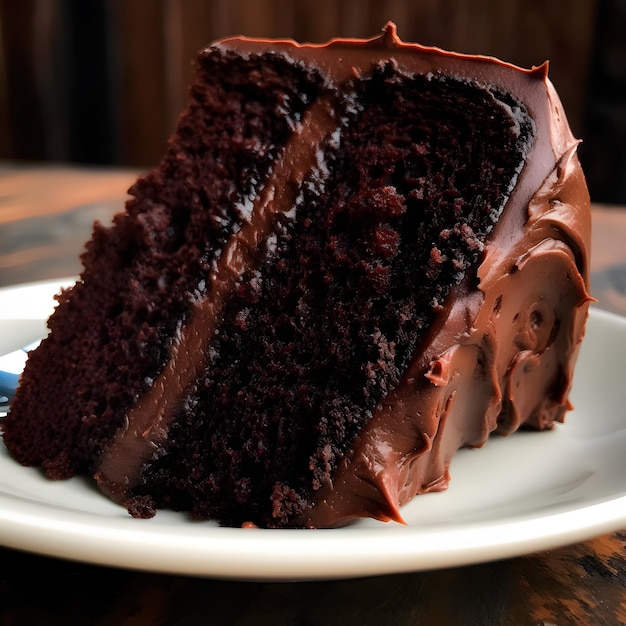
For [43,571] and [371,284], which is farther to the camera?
[371,284]

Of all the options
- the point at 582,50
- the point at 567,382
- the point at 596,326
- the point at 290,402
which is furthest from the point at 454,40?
the point at 290,402

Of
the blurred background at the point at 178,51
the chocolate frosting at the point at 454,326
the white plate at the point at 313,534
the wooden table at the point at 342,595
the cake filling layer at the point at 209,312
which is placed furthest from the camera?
the blurred background at the point at 178,51

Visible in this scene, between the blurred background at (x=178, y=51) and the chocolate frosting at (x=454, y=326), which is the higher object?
the chocolate frosting at (x=454, y=326)

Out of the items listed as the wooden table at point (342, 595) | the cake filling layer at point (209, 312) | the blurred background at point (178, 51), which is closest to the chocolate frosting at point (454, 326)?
the cake filling layer at point (209, 312)

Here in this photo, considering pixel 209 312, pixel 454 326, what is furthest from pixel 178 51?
pixel 454 326

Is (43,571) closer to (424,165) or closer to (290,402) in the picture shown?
(290,402)

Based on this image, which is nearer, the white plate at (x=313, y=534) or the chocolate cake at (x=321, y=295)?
the white plate at (x=313, y=534)

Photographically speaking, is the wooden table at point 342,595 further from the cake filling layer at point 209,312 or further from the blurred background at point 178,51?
the blurred background at point 178,51

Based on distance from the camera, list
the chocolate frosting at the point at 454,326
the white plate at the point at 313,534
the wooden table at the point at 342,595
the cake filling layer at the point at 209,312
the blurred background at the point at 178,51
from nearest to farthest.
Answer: the white plate at the point at 313,534
the wooden table at the point at 342,595
the chocolate frosting at the point at 454,326
the cake filling layer at the point at 209,312
the blurred background at the point at 178,51

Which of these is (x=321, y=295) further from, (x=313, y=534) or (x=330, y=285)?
(x=313, y=534)
